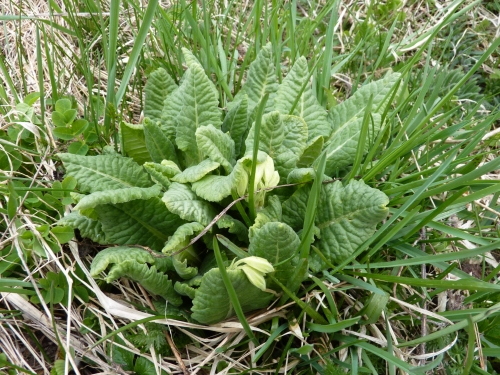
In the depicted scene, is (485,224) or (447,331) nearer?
(447,331)

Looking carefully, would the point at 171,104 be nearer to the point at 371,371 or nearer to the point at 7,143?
the point at 7,143

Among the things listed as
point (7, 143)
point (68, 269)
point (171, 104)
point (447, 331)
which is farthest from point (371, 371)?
point (7, 143)

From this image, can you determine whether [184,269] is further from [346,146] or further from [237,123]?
[346,146]

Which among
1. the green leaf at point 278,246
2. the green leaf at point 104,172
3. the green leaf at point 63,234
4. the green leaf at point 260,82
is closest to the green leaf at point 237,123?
the green leaf at point 260,82

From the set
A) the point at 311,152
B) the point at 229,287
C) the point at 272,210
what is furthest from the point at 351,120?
the point at 229,287

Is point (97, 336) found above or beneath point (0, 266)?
beneath

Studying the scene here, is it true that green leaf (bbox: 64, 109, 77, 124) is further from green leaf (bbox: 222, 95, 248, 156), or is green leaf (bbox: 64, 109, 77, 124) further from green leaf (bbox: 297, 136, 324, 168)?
green leaf (bbox: 297, 136, 324, 168)
